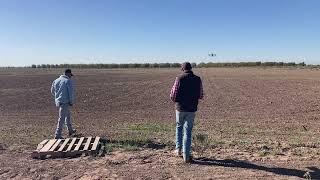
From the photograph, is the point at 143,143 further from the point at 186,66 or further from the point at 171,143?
the point at 186,66

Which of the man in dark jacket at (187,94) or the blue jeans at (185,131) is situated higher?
the man in dark jacket at (187,94)

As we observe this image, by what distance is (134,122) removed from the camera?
16438 millimetres

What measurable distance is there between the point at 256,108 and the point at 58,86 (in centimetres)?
1079

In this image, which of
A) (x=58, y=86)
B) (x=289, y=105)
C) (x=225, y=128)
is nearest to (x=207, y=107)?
(x=289, y=105)

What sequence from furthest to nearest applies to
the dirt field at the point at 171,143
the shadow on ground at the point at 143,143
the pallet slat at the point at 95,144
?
the shadow on ground at the point at 143,143 → the pallet slat at the point at 95,144 → the dirt field at the point at 171,143

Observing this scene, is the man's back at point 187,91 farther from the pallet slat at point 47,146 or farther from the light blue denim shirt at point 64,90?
the light blue denim shirt at point 64,90

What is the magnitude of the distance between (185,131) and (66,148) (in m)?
2.73

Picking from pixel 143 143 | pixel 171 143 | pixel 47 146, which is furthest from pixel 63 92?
pixel 171 143

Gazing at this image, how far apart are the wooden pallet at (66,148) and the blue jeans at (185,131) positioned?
1.73 meters

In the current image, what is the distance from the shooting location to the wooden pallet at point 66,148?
10214 millimetres

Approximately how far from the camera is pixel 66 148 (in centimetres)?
1080

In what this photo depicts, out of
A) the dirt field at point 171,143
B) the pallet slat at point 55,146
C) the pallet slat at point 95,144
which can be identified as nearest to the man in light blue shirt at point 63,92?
the dirt field at point 171,143

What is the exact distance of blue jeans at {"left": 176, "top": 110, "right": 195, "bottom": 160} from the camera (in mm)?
9367

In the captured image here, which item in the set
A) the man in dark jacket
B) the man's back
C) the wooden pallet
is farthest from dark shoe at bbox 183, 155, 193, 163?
the wooden pallet
